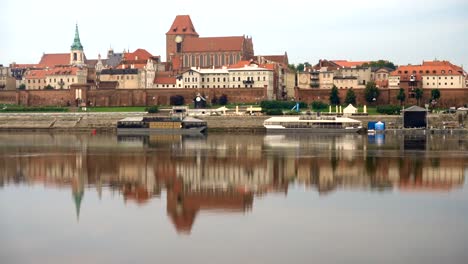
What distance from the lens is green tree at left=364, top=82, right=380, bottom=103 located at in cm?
7612

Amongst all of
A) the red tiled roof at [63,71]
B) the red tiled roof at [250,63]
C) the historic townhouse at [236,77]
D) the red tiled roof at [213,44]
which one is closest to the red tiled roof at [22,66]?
the red tiled roof at [63,71]

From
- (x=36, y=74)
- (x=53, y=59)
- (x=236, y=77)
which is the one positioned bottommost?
(x=236, y=77)

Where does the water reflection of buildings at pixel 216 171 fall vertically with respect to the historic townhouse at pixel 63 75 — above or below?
below

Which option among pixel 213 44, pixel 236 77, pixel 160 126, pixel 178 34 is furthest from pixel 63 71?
pixel 160 126

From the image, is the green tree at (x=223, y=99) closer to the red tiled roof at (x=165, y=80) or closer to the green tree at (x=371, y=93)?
the red tiled roof at (x=165, y=80)

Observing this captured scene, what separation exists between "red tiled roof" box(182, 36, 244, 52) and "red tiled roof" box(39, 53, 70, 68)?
833 inches

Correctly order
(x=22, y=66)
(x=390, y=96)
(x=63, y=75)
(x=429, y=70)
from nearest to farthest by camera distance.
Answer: (x=390, y=96), (x=429, y=70), (x=63, y=75), (x=22, y=66)

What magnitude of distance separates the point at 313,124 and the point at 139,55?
37.5 m

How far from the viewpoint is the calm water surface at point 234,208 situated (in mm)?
17344

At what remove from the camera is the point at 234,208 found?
875 inches

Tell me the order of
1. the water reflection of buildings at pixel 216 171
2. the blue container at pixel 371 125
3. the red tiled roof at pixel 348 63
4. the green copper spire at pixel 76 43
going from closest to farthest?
the water reflection of buildings at pixel 216 171, the blue container at pixel 371 125, the red tiled roof at pixel 348 63, the green copper spire at pixel 76 43

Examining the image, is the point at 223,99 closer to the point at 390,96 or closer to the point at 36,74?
the point at 390,96

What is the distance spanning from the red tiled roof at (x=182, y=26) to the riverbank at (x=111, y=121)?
29.3 m

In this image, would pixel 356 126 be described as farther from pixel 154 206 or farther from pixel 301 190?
pixel 154 206
